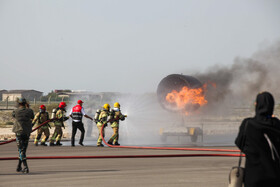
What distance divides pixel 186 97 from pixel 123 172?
14167 mm

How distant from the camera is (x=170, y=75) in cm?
2597

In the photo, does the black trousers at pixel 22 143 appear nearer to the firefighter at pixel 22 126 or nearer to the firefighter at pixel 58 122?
the firefighter at pixel 22 126

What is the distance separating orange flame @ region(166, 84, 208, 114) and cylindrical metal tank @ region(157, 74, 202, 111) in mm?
190

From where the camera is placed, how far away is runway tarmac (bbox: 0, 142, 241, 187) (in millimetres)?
9609

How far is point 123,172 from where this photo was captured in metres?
11.2

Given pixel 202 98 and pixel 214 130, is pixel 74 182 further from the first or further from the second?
pixel 214 130

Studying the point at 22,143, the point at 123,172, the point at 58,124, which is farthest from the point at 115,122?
the point at 22,143

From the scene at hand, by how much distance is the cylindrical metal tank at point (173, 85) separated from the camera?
83.5ft

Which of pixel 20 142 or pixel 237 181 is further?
pixel 20 142

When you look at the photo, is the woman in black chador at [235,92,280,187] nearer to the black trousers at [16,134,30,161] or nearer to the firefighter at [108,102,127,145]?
the black trousers at [16,134,30,161]

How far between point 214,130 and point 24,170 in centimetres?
2738

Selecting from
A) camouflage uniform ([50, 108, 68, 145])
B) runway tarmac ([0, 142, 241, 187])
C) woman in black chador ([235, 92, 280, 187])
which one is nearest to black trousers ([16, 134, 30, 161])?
runway tarmac ([0, 142, 241, 187])

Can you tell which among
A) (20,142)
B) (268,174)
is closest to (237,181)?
(268,174)

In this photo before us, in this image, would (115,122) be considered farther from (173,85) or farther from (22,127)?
(22,127)
